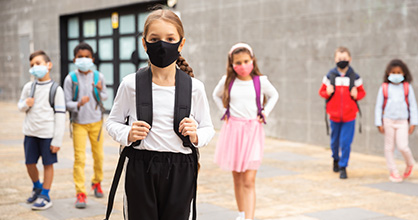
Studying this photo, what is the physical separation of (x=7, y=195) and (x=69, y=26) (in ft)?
51.9

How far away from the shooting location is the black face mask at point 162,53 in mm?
3322

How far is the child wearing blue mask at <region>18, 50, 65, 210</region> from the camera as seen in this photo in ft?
21.0

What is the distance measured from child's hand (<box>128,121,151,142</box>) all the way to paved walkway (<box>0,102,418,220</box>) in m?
2.94

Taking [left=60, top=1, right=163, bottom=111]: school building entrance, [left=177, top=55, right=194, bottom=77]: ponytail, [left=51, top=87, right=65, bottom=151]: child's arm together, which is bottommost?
[left=51, top=87, right=65, bottom=151]: child's arm

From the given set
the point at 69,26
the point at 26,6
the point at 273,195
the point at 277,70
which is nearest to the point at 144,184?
the point at 273,195

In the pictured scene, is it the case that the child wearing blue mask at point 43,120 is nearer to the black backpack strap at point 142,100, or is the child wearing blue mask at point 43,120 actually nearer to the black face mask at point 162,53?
the black backpack strap at point 142,100

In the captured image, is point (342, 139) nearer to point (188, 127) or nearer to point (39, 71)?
point (39, 71)

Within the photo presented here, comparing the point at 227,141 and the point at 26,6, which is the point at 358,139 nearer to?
the point at 227,141

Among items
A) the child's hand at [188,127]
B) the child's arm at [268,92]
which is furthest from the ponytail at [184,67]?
the child's arm at [268,92]

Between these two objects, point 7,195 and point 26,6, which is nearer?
point 7,195

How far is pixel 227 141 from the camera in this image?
6.08 m

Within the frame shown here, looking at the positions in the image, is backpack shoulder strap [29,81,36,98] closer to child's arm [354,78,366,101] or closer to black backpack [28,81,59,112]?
black backpack [28,81,59,112]

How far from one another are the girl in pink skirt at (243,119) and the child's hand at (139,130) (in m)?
2.65

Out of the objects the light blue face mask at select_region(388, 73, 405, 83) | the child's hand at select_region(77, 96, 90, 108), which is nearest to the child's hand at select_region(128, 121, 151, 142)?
the child's hand at select_region(77, 96, 90, 108)
